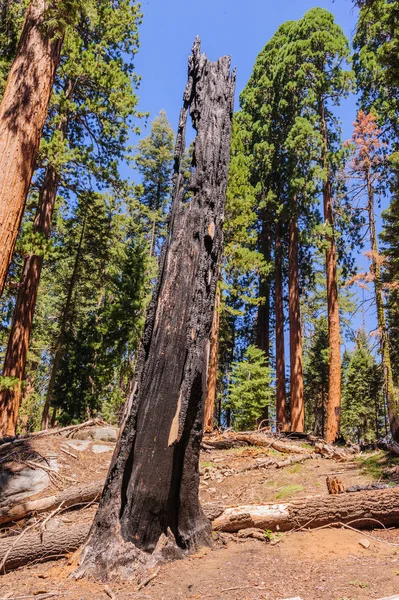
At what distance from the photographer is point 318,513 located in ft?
14.4

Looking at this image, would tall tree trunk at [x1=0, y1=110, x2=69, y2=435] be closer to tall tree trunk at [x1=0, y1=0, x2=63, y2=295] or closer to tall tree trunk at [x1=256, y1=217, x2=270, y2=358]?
tall tree trunk at [x1=0, y1=0, x2=63, y2=295]

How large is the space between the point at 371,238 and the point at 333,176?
4661 mm

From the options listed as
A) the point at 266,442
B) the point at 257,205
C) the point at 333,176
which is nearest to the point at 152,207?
the point at 257,205

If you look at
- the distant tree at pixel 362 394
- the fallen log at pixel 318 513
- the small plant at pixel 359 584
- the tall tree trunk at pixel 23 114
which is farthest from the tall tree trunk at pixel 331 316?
the distant tree at pixel 362 394

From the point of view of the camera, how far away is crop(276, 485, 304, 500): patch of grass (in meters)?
6.02

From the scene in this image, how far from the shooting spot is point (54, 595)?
272cm

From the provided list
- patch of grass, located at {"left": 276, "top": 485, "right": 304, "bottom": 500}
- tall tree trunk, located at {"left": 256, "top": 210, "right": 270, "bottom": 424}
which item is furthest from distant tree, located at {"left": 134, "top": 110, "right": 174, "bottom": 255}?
patch of grass, located at {"left": 276, "top": 485, "right": 304, "bottom": 500}

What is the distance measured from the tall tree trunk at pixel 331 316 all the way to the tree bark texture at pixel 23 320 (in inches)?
418

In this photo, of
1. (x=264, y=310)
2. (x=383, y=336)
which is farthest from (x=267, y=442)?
(x=264, y=310)

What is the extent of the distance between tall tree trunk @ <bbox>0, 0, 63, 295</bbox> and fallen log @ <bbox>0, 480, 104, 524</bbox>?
318 cm

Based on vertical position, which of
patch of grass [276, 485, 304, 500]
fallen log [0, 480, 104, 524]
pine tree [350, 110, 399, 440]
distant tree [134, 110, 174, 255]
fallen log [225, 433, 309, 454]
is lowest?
fallen log [0, 480, 104, 524]

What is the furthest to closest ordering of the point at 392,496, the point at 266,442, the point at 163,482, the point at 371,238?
the point at 371,238, the point at 266,442, the point at 392,496, the point at 163,482

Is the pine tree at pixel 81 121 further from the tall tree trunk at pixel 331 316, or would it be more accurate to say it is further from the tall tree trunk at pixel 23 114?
the tall tree trunk at pixel 331 316

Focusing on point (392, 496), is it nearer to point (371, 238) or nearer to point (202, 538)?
point (202, 538)
